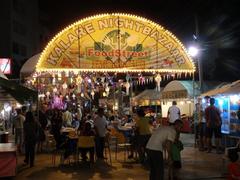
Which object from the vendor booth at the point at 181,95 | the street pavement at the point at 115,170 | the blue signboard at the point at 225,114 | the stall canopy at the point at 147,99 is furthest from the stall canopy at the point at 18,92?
the stall canopy at the point at 147,99

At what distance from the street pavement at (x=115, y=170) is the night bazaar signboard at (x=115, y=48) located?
3.66 metres

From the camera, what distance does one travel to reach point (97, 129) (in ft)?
47.9

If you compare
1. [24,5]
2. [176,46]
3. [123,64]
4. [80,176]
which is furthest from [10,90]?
[24,5]

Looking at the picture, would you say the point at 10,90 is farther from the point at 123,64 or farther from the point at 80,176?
the point at 123,64

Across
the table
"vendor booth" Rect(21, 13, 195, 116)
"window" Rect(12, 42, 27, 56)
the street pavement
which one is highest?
"window" Rect(12, 42, 27, 56)

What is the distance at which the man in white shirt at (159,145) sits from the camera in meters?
8.76

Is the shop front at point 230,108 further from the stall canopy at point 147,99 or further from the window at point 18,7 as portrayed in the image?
the window at point 18,7

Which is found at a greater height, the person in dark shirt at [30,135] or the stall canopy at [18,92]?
the stall canopy at [18,92]

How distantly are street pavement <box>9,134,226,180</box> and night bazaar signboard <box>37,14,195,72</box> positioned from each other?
3.66m

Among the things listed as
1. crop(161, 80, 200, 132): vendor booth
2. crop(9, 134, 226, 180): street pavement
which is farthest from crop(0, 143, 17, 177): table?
crop(161, 80, 200, 132): vendor booth

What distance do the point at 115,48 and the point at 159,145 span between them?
25.4 ft

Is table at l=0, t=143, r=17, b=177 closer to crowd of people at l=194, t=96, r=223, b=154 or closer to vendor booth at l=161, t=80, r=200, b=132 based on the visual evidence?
crowd of people at l=194, t=96, r=223, b=154

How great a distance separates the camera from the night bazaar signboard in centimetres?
1548

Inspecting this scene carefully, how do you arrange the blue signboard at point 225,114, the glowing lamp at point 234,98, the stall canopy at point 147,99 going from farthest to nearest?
the stall canopy at point 147,99, the blue signboard at point 225,114, the glowing lamp at point 234,98
